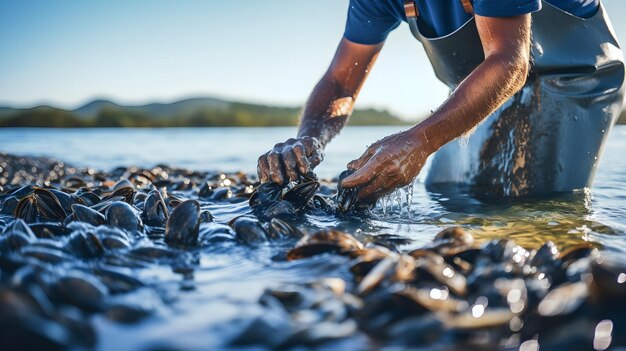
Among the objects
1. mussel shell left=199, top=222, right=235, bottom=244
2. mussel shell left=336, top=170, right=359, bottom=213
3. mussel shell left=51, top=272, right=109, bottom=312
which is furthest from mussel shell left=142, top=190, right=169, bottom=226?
mussel shell left=51, top=272, right=109, bottom=312

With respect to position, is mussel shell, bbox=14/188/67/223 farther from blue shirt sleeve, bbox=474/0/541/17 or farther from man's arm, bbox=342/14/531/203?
blue shirt sleeve, bbox=474/0/541/17

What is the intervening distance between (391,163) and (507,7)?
4.48ft

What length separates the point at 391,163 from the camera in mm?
3385

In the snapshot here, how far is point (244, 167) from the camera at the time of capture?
1032 centimetres

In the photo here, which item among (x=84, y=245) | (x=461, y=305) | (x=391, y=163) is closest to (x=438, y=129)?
(x=391, y=163)

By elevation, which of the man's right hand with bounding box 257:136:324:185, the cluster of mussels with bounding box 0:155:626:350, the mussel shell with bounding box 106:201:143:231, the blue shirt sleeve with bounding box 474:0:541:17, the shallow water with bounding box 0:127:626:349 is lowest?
the shallow water with bounding box 0:127:626:349

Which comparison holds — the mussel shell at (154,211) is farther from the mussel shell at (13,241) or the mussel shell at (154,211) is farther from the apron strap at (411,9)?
the apron strap at (411,9)

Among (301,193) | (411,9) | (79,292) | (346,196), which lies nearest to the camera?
(79,292)

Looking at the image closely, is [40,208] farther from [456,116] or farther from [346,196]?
[456,116]

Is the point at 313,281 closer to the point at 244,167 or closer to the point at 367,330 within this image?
the point at 367,330

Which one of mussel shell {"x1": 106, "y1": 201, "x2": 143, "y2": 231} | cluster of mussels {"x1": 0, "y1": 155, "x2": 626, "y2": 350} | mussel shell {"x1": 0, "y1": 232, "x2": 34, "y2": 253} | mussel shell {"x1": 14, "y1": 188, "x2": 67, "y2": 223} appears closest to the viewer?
cluster of mussels {"x1": 0, "y1": 155, "x2": 626, "y2": 350}

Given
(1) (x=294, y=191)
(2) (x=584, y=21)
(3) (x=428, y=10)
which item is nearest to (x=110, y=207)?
(1) (x=294, y=191)

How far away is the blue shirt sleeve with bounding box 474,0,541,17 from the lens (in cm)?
356

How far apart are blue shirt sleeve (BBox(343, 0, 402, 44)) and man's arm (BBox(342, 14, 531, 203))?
1.66m
